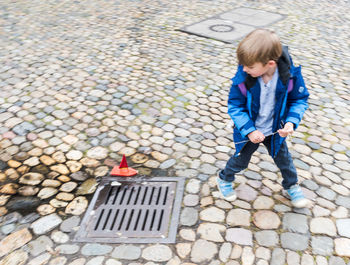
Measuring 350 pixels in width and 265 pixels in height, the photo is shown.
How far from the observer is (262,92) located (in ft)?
8.27

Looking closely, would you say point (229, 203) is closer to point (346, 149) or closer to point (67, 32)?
point (346, 149)

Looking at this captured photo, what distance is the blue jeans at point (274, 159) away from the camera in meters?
2.81

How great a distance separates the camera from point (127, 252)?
2.60 metres

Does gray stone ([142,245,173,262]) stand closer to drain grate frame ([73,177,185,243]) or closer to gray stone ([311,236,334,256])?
drain grate frame ([73,177,185,243])

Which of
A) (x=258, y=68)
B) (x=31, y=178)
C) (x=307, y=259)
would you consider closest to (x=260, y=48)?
(x=258, y=68)

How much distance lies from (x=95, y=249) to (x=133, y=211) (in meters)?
0.48

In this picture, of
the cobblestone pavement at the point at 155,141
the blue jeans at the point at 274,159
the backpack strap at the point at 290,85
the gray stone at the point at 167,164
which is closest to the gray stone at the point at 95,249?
the cobblestone pavement at the point at 155,141

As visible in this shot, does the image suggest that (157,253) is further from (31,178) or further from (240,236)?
(31,178)

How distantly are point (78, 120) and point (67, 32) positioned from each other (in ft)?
11.3

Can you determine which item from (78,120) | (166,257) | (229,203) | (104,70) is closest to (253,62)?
(229,203)

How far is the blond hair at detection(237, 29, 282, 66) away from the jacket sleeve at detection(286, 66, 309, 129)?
0.37m

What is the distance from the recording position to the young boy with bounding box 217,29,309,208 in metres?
2.26

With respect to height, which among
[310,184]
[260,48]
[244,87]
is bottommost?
[310,184]

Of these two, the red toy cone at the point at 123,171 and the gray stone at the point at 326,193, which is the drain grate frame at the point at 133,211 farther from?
the gray stone at the point at 326,193
